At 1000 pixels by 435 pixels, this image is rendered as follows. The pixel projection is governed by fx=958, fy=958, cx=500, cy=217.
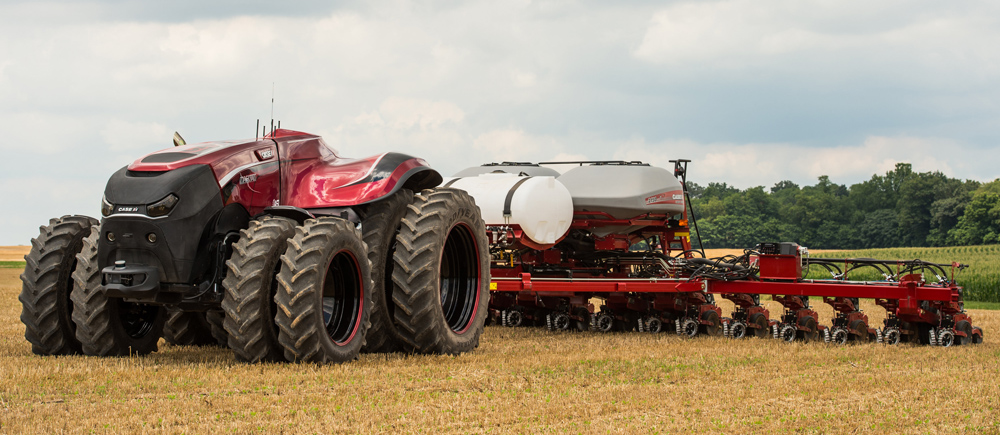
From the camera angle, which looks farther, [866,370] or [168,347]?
[168,347]

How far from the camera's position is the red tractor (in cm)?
798

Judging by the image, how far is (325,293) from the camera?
899 centimetres

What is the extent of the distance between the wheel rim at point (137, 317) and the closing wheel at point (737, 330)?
24.4 ft

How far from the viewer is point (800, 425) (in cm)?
636

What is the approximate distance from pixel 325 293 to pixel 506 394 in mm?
2574

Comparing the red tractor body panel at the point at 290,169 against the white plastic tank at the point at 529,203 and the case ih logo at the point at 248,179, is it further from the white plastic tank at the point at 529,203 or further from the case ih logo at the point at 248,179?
the white plastic tank at the point at 529,203

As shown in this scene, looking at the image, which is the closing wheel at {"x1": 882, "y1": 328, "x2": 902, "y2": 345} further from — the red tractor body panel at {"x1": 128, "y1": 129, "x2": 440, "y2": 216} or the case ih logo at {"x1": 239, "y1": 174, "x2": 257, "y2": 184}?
the case ih logo at {"x1": 239, "y1": 174, "x2": 257, "y2": 184}

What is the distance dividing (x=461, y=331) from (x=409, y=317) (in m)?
1.14

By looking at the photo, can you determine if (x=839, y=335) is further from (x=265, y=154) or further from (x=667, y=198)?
(x=265, y=154)

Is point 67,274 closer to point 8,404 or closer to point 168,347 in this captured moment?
point 168,347

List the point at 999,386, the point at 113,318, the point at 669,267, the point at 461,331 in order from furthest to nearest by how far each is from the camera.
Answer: the point at 669,267 < the point at 461,331 < the point at 113,318 < the point at 999,386

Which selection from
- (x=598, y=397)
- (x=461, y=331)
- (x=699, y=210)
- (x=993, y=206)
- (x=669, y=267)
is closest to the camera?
(x=598, y=397)

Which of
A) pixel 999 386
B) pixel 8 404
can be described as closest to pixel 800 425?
pixel 999 386

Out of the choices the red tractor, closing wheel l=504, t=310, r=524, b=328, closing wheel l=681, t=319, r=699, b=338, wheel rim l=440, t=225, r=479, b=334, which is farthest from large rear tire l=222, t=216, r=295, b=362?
closing wheel l=504, t=310, r=524, b=328
